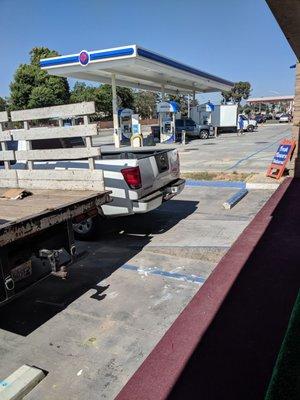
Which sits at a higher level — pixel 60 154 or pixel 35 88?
pixel 35 88

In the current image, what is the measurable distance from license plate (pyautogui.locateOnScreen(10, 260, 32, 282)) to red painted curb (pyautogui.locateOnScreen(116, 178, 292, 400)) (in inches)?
57.0

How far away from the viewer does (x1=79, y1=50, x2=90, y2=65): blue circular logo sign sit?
75.6ft

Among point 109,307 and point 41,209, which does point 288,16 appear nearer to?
point 41,209

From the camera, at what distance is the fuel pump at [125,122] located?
28370 millimetres

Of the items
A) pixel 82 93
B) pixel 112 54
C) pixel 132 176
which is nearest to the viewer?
pixel 132 176

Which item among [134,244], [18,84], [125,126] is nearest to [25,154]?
[134,244]

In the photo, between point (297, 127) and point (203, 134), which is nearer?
point (297, 127)

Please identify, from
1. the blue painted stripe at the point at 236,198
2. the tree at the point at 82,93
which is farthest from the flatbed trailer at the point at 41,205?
the tree at the point at 82,93

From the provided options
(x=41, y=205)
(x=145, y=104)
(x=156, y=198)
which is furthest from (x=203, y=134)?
(x=145, y=104)

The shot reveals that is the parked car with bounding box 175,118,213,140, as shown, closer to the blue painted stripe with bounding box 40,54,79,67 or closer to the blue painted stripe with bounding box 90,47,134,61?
the blue painted stripe with bounding box 90,47,134,61

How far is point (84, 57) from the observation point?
912 inches

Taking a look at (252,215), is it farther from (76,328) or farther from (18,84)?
(18,84)

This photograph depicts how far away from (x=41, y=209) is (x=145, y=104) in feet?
269

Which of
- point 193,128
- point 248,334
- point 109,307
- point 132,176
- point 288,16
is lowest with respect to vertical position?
point 109,307
